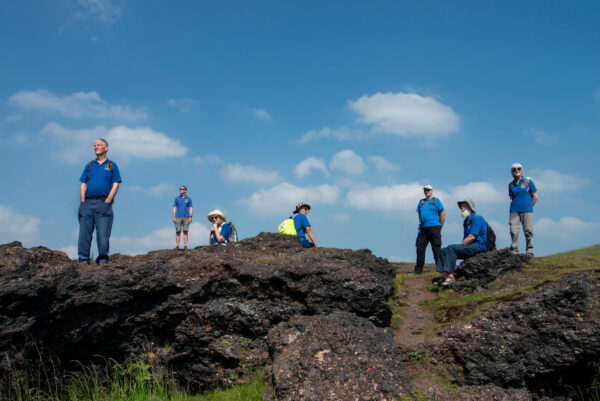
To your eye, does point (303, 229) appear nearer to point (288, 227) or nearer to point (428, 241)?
point (288, 227)

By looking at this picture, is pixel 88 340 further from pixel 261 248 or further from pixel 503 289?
pixel 503 289

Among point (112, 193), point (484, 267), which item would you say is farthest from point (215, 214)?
point (484, 267)

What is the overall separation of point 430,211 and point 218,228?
25.5 ft

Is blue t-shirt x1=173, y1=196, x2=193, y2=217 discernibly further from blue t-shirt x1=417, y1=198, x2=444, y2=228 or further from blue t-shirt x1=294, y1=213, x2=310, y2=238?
blue t-shirt x1=417, y1=198, x2=444, y2=228

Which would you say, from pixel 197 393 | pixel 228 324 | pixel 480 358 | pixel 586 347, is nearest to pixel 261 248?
pixel 228 324

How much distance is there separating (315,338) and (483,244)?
933cm

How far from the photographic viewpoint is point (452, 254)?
14383 millimetres

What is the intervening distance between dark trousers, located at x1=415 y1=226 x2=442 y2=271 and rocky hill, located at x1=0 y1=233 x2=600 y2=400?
6583 mm

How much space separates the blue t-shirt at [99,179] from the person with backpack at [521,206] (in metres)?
12.7

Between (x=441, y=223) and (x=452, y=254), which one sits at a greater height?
(x=441, y=223)

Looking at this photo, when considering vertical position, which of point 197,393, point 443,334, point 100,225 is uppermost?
point 100,225

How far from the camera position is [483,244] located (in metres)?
15.2

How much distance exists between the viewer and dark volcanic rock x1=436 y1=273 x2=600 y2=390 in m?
8.34

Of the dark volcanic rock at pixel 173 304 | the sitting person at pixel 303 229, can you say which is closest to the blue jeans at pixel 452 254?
the sitting person at pixel 303 229
